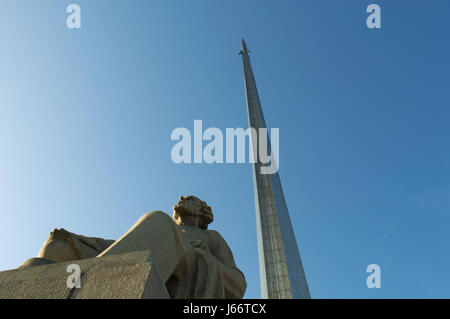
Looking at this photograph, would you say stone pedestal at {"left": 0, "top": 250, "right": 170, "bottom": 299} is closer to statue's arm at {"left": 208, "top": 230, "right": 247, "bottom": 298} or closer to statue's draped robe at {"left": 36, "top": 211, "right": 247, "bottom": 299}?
statue's draped robe at {"left": 36, "top": 211, "right": 247, "bottom": 299}

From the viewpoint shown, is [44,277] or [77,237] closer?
[44,277]

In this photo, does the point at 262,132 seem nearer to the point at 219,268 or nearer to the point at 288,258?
the point at 288,258

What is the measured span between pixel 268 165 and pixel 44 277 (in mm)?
36525

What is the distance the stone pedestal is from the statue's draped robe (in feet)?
0.69

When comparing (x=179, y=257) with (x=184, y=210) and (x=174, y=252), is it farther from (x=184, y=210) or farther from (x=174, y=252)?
(x=184, y=210)

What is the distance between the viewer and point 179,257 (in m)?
2.99

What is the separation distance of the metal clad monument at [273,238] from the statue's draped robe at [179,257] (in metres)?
24.5

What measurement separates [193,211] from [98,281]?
2421 millimetres

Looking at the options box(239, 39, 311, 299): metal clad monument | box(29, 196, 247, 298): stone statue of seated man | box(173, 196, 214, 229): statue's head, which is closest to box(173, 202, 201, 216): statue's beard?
box(173, 196, 214, 229): statue's head

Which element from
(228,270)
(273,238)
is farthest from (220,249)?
(273,238)

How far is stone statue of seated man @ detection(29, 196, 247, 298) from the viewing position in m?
2.71

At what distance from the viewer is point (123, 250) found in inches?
99.3

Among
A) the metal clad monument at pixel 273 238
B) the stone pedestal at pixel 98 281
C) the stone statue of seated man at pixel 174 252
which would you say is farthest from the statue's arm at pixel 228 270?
the metal clad monument at pixel 273 238
